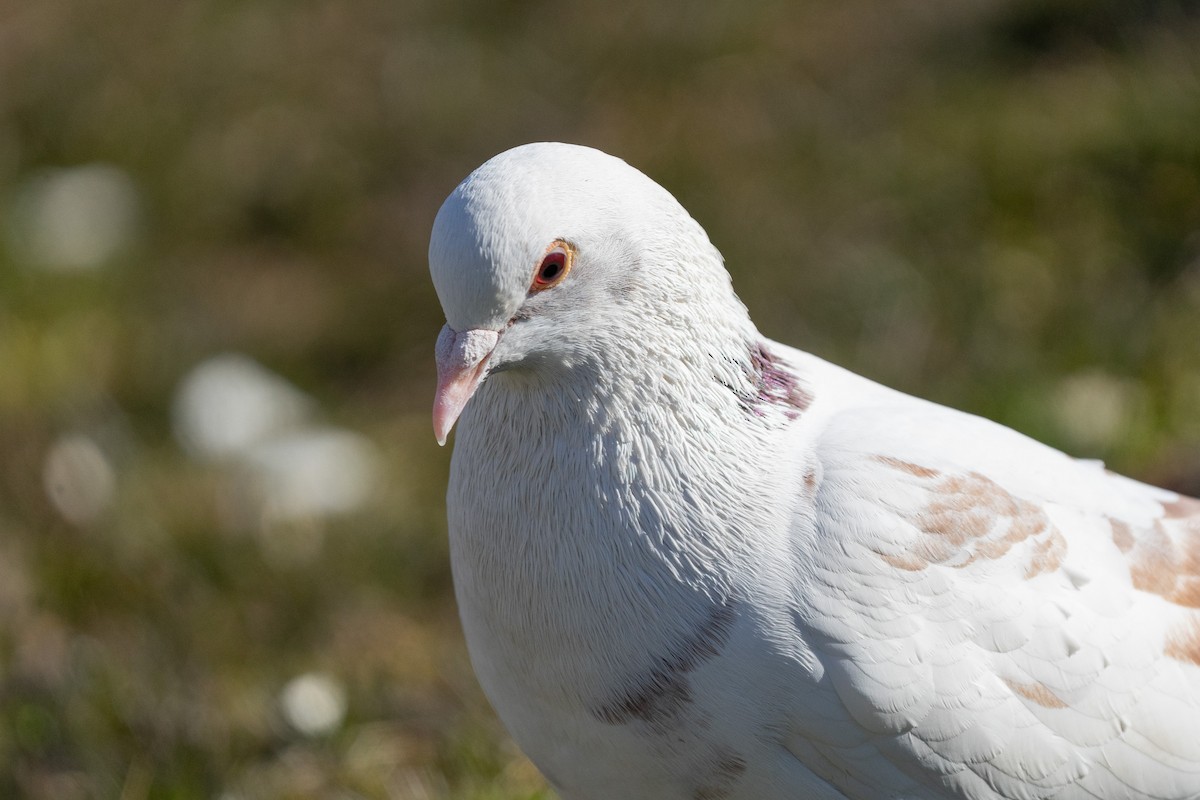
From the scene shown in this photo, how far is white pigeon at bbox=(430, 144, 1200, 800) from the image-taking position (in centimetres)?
286

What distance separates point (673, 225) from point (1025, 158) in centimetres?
402

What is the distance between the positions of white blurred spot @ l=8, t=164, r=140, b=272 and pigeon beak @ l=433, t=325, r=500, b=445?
17.7 feet

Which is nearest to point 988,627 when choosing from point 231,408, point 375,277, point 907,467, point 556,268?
point 907,467

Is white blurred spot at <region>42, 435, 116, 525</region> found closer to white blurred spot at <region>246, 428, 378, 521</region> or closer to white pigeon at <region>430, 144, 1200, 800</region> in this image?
white blurred spot at <region>246, 428, 378, 521</region>

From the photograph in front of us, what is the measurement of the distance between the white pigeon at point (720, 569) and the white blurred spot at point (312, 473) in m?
2.85

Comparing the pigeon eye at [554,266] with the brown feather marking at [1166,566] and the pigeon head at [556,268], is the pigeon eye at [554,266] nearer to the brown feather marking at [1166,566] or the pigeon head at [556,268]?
the pigeon head at [556,268]

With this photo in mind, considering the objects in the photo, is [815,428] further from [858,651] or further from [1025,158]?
[1025,158]

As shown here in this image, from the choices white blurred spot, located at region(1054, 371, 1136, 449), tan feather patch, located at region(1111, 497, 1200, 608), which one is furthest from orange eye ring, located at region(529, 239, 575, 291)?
white blurred spot, located at region(1054, 371, 1136, 449)

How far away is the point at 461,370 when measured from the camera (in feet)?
9.18

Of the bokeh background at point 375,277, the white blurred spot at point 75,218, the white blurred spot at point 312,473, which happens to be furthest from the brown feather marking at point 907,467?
the white blurred spot at point 75,218

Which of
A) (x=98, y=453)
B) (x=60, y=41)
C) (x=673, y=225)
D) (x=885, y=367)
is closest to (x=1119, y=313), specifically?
(x=885, y=367)

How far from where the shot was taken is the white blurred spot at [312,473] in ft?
19.2

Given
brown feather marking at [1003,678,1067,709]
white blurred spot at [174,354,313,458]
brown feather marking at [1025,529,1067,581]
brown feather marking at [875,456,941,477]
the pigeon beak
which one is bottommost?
white blurred spot at [174,354,313,458]

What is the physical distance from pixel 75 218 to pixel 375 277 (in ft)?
5.43
